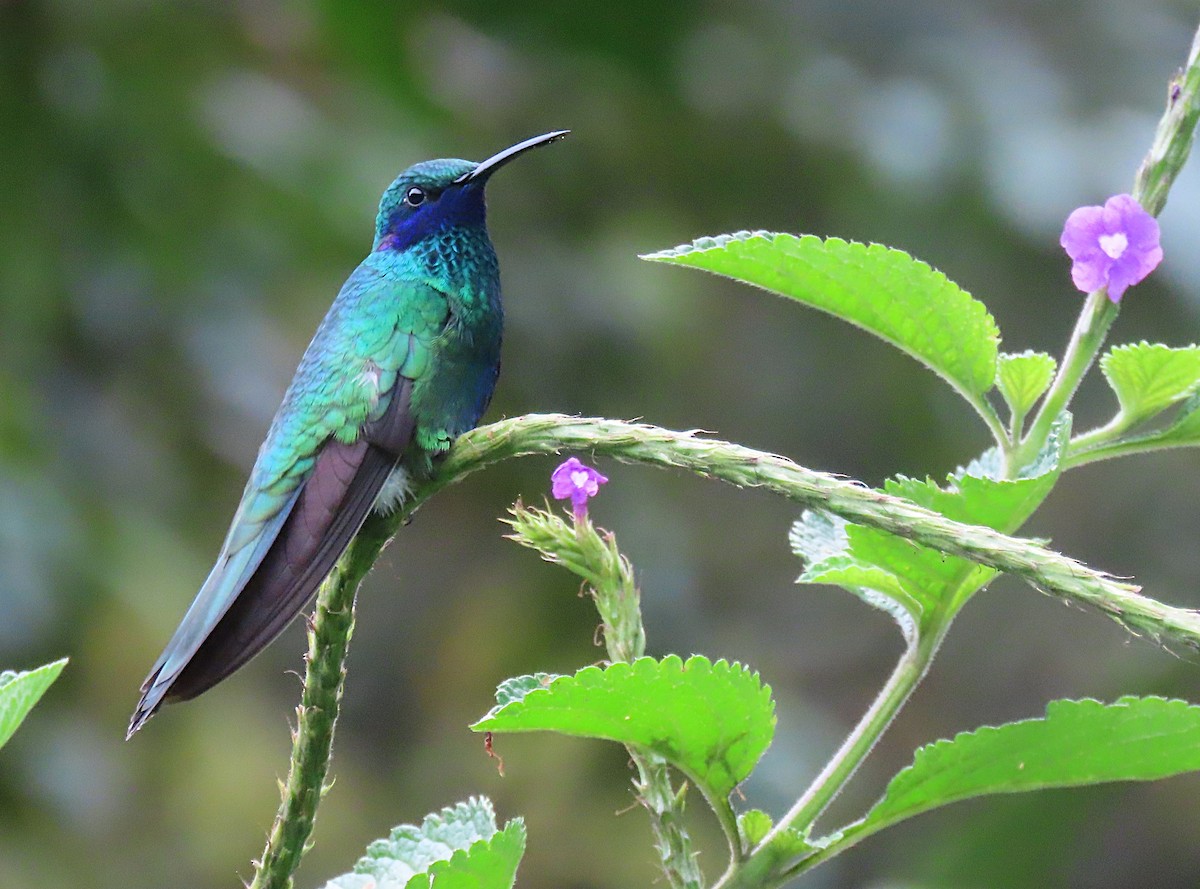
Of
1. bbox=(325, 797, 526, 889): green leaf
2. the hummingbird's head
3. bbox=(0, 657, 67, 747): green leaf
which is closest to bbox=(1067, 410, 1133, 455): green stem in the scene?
bbox=(325, 797, 526, 889): green leaf

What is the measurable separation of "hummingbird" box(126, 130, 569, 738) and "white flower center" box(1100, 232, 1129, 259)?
1.13 metres

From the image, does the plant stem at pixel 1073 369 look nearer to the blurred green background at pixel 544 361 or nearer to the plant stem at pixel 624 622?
the plant stem at pixel 624 622

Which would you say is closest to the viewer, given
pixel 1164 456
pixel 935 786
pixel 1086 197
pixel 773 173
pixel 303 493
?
pixel 935 786

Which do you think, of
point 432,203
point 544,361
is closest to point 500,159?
point 432,203

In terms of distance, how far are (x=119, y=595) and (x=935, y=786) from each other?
3.33 metres

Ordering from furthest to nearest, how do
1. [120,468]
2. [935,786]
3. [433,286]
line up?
[120,468], [433,286], [935,786]

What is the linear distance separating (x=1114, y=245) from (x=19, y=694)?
1153mm

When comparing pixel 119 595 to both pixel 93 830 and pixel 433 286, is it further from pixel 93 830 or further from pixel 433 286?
Answer: pixel 433 286

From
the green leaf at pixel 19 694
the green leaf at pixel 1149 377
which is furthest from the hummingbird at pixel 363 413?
the green leaf at pixel 1149 377

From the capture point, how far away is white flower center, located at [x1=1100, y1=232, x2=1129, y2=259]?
4.78ft

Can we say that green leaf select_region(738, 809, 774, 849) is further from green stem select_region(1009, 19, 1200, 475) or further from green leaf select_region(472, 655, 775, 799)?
green stem select_region(1009, 19, 1200, 475)

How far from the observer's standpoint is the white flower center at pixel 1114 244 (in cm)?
146

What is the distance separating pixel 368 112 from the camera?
17.5 ft

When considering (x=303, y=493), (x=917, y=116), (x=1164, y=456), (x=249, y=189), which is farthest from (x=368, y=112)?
(x=1164, y=456)
